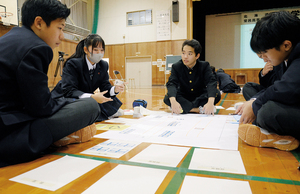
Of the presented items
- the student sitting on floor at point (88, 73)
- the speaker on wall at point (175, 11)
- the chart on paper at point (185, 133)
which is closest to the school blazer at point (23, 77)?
the chart on paper at point (185, 133)

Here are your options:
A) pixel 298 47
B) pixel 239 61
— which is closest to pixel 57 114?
pixel 298 47

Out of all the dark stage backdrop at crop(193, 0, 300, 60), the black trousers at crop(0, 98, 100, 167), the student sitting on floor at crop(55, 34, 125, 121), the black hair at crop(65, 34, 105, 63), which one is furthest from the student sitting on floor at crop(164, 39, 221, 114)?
the dark stage backdrop at crop(193, 0, 300, 60)

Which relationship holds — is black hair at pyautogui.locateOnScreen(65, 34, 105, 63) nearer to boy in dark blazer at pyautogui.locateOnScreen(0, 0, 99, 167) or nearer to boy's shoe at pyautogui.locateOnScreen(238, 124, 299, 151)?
boy in dark blazer at pyautogui.locateOnScreen(0, 0, 99, 167)

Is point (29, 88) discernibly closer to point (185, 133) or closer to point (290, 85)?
point (185, 133)

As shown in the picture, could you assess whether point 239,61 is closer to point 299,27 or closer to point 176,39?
point 176,39

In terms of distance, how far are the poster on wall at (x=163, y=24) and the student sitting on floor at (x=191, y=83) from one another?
6828 millimetres

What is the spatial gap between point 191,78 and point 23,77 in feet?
5.78

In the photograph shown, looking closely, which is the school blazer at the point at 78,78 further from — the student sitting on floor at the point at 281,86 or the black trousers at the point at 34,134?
the student sitting on floor at the point at 281,86

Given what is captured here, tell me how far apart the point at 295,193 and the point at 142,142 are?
71cm

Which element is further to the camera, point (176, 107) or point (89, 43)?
point (176, 107)

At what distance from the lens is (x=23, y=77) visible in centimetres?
80

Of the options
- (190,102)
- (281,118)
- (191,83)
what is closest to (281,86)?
(281,118)

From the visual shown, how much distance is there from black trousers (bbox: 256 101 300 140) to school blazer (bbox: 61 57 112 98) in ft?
4.32

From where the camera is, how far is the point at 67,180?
71 cm
